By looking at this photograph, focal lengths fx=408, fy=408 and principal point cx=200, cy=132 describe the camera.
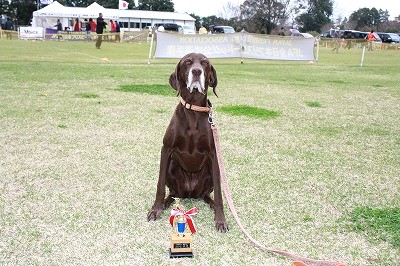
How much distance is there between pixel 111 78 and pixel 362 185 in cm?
830

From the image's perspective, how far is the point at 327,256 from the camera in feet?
9.14

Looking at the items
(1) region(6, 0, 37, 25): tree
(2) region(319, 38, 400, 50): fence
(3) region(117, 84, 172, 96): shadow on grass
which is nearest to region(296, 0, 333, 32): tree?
(2) region(319, 38, 400, 50): fence

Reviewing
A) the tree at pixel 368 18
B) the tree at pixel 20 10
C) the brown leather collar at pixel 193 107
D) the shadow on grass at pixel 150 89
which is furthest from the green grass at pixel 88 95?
the tree at pixel 368 18

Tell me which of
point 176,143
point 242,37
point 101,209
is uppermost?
point 242,37

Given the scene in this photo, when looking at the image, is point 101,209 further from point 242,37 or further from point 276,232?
Result: point 242,37

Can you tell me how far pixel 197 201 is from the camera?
143 inches

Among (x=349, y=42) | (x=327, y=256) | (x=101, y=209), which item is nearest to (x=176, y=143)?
(x=101, y=209)

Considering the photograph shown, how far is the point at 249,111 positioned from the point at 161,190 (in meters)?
4.44

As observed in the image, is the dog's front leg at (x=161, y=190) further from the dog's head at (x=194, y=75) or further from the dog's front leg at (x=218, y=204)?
the dog's head at (x=194, y=75)

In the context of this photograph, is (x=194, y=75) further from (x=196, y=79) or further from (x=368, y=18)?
(x=368, y=18)

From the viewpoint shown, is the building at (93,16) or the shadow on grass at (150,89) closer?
the shadow on grass at (150,89)

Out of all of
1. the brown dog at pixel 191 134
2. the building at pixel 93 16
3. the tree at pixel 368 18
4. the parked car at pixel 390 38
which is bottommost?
the brown dog at pixel 191 134

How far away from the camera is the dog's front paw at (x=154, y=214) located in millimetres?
3178

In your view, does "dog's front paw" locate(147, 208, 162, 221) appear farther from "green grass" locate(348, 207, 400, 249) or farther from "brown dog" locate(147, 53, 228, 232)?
"green grass" locate(348, 207, 400, 249)
